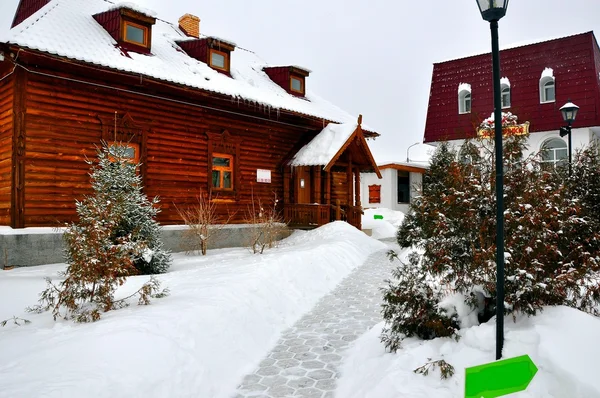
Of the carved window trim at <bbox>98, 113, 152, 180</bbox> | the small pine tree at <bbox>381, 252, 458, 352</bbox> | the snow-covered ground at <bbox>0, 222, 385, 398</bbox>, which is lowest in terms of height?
the snow-covered ground at <bbox>0, 222, 385, 398</bbox>

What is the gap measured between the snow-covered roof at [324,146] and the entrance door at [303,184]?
678mm

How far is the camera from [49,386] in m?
3.56

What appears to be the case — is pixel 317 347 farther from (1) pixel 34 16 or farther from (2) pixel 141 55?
(1) pixel 34 16

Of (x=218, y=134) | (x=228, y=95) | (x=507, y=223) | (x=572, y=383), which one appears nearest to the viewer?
(x=572, y=383)

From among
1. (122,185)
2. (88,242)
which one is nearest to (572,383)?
(88,242)

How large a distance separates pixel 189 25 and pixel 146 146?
8.70 metres

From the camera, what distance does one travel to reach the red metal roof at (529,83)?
1909cm

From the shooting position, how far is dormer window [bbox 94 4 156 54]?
12.5m

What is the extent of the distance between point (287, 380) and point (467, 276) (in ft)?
7.62

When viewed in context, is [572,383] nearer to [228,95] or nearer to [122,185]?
[122,185]

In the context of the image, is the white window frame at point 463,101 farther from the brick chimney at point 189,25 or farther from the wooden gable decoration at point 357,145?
the brick chimney at point 189,25

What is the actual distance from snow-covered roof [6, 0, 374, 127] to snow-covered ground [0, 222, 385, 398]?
548 cm

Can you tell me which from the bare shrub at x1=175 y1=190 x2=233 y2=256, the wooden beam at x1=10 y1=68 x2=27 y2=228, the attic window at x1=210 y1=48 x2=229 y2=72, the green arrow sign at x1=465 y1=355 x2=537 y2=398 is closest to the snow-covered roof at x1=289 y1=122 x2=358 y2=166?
the bare shrub at x1=175 y1=190 x2=233 y2=256

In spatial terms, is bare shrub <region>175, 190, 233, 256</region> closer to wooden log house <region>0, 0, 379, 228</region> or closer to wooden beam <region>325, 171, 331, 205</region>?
wooden log house <region>0, 0, 379, 228</region>
